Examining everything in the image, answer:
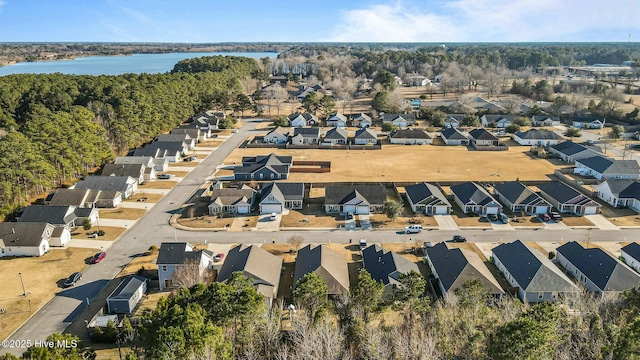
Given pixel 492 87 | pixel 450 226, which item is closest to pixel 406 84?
pixel 492 87

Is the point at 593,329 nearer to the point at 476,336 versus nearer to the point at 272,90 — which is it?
the point at 476,336

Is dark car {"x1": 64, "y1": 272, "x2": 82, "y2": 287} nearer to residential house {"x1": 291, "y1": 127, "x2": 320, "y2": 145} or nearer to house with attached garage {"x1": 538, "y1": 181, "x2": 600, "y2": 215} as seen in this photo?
house with attached garage {"x1": 538, "y1": 181, "x2": 600, "y2": 215}

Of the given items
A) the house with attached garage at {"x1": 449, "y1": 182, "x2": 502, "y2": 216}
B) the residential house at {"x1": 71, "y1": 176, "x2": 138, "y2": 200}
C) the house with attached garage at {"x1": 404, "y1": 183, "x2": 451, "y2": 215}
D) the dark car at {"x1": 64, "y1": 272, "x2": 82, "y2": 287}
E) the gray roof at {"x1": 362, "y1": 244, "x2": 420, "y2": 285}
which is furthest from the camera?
the residential house at {"x1": 71, "y1": 176, "x2": 138, "y2": 200}

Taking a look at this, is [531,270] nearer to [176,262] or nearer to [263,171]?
[176,262]

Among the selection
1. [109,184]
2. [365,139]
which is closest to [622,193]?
[365,139]

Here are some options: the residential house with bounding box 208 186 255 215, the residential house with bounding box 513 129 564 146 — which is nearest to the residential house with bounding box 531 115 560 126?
the residential house with bounding box 513 129 564 146

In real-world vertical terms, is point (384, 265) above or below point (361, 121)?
below
